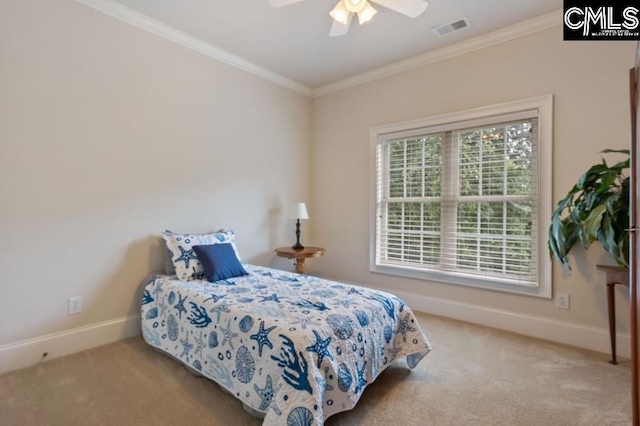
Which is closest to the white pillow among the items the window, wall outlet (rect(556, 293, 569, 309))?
the window

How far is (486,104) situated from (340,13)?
178 cm

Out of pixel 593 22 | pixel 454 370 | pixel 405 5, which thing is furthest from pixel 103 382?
pixel 593 22

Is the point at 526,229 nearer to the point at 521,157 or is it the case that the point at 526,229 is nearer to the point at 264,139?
the point at 521,157

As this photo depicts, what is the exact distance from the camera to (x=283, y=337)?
161cm

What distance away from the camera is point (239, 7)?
2666 mm

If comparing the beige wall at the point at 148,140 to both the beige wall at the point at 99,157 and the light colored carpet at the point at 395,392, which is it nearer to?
the beige wall at the point at 99,157

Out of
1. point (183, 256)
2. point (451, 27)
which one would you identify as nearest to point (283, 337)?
point (183, 256)

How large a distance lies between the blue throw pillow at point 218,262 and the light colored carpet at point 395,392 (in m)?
0.71

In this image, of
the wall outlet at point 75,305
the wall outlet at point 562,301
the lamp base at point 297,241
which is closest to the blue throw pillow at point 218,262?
the wall outlet at point 75,305

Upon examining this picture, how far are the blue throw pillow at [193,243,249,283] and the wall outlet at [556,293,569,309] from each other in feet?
8.82

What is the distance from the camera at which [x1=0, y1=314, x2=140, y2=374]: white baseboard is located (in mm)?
2213

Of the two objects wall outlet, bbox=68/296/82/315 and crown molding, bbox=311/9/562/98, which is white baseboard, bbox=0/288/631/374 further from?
crown molding, bbox=311/9/562/98

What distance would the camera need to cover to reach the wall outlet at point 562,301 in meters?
2.73

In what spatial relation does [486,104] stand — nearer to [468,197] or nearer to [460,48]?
[460,48]
